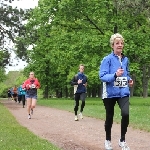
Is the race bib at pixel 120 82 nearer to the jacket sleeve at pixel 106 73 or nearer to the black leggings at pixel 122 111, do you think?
the jacket sleeve at pixel 106 73

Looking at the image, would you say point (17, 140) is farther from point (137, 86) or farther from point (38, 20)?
point (137, 86)

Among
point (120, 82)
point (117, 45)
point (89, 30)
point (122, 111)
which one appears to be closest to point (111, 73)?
point (120, 82)

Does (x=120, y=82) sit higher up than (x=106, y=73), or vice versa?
(x=106, y=73)

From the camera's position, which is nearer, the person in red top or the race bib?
the race bib

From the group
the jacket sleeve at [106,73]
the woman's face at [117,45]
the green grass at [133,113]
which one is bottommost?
the green grass at [133,113]

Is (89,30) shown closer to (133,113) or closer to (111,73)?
(133,113)

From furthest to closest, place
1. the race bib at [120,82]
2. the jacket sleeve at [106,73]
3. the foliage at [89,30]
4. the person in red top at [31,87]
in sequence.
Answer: the foliage at [89,30], the person in red top at [31,87], the race bib at [120,82], the jacket sleeve at [106,73]

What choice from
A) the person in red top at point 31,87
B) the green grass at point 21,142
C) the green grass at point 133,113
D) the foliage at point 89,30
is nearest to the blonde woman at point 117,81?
the green grass at point 21,142

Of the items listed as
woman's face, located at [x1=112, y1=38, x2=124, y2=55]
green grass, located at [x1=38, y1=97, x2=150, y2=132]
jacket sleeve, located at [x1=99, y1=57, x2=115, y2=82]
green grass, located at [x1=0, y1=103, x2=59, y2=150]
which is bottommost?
green grass, located at [x1=0, y1=103, x2=59, y2=150]

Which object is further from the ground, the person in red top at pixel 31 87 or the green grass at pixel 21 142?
the person in red top at pixel 31 87

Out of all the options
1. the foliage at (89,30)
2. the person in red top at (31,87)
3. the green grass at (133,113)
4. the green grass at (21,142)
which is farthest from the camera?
the foliage at (89,30)

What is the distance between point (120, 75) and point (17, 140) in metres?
3.19

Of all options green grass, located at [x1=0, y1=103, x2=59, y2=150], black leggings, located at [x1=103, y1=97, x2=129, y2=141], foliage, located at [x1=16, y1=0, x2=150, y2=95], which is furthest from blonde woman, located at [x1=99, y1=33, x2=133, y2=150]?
foliage, located at [x1=16, y1=0, x2=150, y2=95]

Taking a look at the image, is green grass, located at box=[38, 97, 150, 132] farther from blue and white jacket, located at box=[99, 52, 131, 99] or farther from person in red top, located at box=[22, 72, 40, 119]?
blue and white jacket, located at box=[99, 52, 131, 99]
